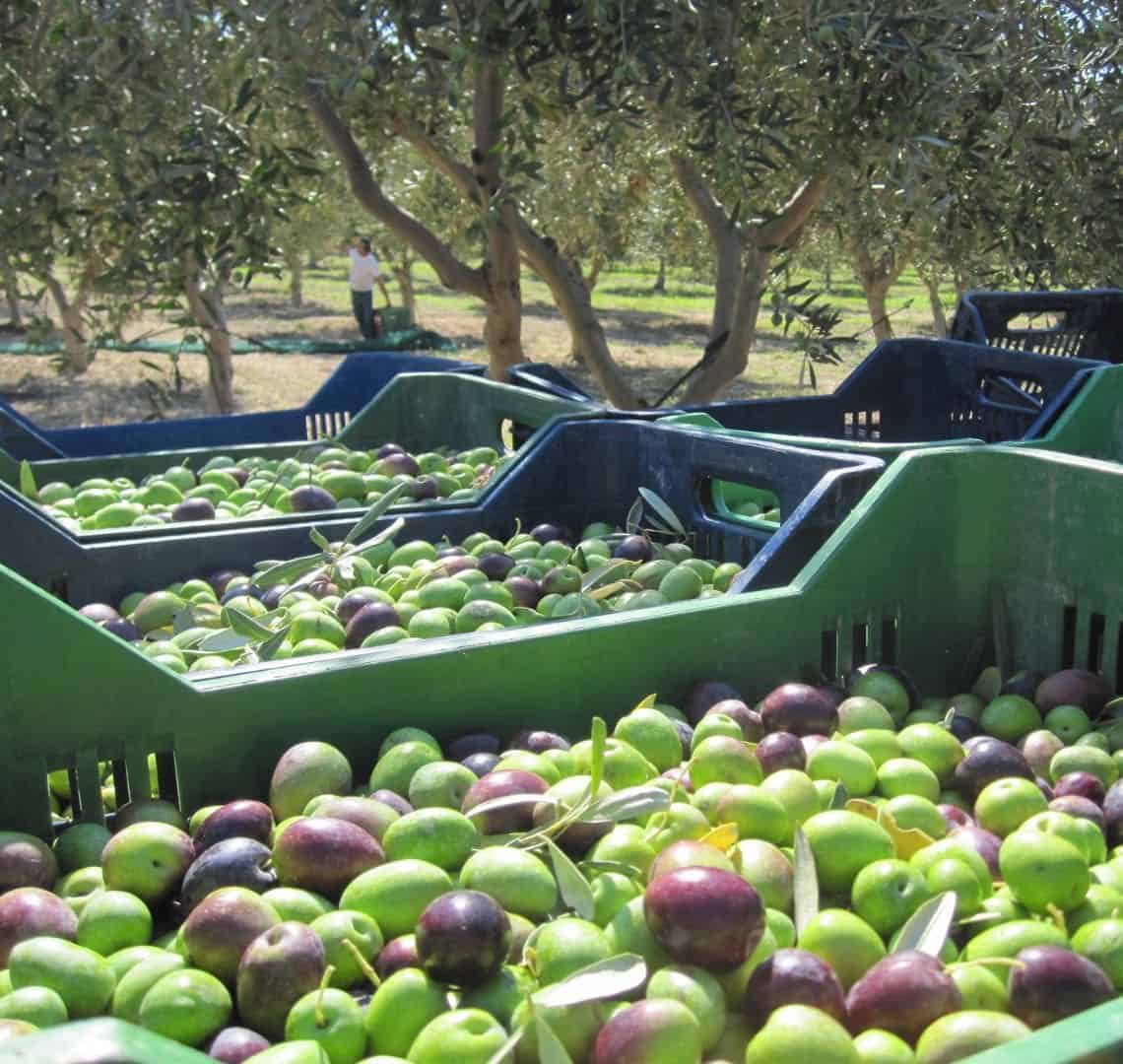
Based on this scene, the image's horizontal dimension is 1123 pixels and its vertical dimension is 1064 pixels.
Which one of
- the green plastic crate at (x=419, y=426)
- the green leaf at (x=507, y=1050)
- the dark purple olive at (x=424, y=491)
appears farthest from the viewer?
the green plastic crate at (x=419, y=426)

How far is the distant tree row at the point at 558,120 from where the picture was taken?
4.81 m

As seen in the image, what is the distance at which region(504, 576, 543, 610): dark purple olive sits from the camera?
313cm

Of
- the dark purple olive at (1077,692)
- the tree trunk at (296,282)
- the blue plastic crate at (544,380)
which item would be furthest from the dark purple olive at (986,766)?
the tree trunk at (296,282)

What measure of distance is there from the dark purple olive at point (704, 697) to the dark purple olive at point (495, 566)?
982 millimetres

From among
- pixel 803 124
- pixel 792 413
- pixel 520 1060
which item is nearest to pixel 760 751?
pixel 520 1060

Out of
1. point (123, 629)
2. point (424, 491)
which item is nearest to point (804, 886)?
point (123, 629)

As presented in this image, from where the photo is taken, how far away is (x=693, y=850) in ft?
5.59

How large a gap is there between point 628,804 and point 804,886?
0.27 m

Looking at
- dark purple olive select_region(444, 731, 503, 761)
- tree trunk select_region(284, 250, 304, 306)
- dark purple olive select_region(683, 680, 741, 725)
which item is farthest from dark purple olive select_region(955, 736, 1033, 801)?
tree trunk select_region(284, 250, 304, 306)

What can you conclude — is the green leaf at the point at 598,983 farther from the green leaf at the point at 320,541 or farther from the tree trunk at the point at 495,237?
the tree trunk at the point at 495,237

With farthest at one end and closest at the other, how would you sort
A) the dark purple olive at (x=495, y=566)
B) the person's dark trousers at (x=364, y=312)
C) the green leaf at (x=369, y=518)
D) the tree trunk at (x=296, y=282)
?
1. the tree trunk at (x=296, y=282)
2. the person's dark trousers at (x=364, y=312)
3. the green leaf at (x=369, y=518)
4. the dark purple olive at (x=495, y=566)

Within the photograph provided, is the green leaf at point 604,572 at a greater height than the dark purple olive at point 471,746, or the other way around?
the green leaf at point 604,572

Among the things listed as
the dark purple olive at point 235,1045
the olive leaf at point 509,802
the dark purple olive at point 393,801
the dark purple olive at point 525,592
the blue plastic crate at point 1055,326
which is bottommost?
the dark purple olive at point 235,1045

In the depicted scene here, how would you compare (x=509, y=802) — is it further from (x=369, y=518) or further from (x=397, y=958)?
(x=369, y=518)
